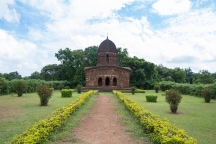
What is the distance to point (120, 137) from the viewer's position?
7.27m

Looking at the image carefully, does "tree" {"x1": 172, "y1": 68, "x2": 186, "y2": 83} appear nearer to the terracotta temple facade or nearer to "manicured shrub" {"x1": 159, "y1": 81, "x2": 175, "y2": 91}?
"manicured shrub" {"x1": 159, "y1": 81, "x2": 175, "y2": 91}

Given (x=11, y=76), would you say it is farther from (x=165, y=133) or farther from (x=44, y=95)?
(x=165, y=133)

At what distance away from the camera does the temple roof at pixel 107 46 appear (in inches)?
1446

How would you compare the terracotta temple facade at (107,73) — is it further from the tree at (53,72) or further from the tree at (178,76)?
the tree at (178,76)

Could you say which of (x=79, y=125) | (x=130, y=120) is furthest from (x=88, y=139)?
(x=130, y=120)

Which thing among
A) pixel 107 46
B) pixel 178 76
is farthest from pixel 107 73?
pixel 178 76

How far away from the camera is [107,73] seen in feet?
114

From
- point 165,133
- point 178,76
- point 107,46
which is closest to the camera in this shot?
point 165,133

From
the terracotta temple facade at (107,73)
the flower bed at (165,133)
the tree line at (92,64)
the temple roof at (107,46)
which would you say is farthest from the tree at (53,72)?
the flower bed at (165,133)

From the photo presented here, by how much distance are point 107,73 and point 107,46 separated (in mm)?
5052

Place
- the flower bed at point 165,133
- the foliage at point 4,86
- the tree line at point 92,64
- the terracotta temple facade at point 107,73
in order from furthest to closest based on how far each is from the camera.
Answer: the tree line at point 92,64 → the terracotta temple facade at point 107,73 → the foliage at point 4,86 → the flower bed at point 165,133

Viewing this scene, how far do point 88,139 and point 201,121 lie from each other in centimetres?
566

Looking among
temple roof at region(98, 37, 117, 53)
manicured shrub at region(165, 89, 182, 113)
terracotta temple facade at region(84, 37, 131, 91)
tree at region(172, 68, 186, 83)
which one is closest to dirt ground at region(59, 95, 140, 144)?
manicured shrub at region(165, 89, 182, 113)

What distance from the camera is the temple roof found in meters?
36.7
